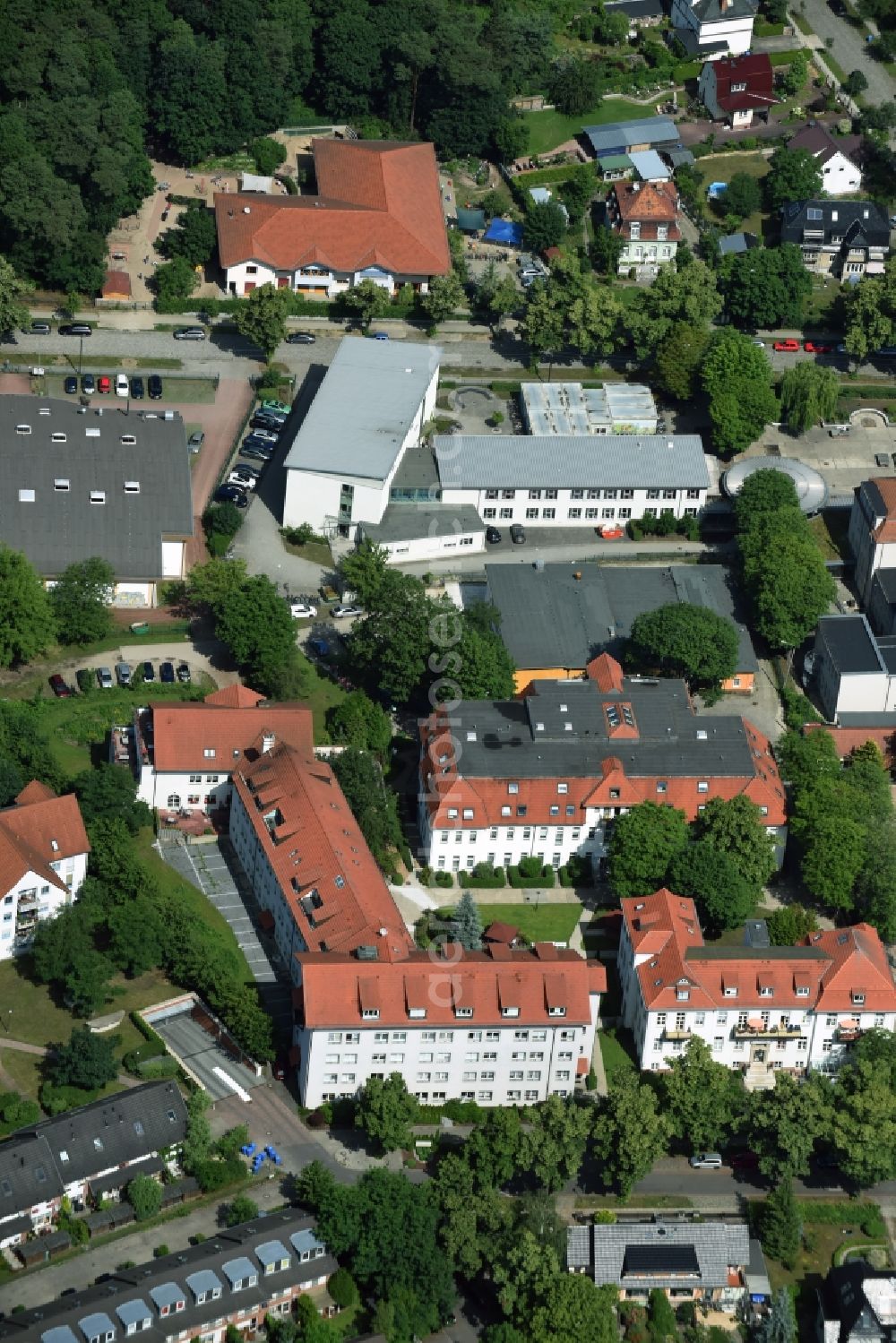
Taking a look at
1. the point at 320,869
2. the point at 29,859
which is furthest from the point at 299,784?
the point at 29,859

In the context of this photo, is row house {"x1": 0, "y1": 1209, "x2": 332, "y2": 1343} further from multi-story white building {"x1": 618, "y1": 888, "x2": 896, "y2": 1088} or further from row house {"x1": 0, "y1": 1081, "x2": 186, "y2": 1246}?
multi-story white building {"x1": 618, "y1": 888, "x2": 896, "y2": 1088}

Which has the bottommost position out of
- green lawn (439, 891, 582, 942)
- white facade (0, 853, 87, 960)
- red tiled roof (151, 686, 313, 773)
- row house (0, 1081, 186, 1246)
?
green lawn (439, 891, 582, 942)

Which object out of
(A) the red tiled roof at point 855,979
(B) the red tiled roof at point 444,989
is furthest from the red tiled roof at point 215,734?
(A) the red tiled roof at point 855,979

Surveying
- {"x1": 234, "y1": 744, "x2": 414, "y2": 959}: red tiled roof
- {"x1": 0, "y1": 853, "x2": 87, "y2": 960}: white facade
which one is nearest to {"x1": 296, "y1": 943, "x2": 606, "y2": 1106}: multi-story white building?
{"x1": 234, "y1": 744, "x2": 414, "y2": 959}: red tiled roof

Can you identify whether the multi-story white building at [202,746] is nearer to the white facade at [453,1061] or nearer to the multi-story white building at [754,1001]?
the white facade at [453,1061]

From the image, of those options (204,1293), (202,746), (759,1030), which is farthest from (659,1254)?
(202,746)
